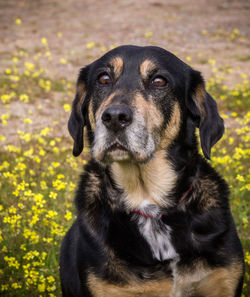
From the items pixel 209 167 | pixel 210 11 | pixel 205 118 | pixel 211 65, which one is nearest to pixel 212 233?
pixel 209 167

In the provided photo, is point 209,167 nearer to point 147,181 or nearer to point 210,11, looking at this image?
point 147,181

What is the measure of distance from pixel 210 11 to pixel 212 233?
17937mm

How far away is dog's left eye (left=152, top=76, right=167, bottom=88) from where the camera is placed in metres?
4.00

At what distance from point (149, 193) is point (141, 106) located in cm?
81

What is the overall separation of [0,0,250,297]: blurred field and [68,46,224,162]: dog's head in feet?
3.60

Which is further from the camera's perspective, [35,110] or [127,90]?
[35,110]

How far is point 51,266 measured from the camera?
4.88 metres

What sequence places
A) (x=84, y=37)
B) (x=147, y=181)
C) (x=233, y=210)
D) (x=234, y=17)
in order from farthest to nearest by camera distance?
(x=234, y=17) < (x=84, y=37) < (x=233, y=210) < (x=147, y=181)

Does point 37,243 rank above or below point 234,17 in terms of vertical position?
below

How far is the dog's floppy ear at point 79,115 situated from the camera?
4.32 m

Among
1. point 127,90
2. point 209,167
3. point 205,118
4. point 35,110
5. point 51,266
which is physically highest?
point 127,90

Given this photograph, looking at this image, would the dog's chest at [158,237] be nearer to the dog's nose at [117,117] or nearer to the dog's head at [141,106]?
the dog's head at [141,106]

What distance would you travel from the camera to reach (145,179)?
13.2 feet

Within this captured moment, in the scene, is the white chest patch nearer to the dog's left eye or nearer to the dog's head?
the dog's head
